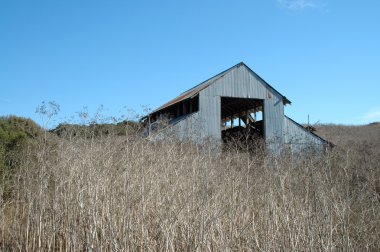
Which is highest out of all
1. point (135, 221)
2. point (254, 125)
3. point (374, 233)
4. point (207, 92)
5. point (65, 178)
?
point (207, 92)

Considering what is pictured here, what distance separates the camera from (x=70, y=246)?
4.89 metres

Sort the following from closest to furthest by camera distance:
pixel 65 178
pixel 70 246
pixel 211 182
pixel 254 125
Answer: pixel 70 246
pixel 65 178
pixel 211 182
pixel 254 125

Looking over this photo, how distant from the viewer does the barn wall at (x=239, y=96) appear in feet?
67.1

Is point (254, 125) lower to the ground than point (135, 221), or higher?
higher

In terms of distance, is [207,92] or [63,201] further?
[207,92]

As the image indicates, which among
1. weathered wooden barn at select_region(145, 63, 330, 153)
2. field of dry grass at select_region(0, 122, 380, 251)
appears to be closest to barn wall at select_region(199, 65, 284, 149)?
weathered wooden barn at select_region(145, 63, 330, 153)

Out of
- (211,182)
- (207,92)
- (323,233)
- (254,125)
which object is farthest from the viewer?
(254,125)

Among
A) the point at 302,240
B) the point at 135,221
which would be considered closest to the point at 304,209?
the point at 302,240

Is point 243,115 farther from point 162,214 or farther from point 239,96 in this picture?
point 162,214

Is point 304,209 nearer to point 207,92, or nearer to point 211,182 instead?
point 211,182

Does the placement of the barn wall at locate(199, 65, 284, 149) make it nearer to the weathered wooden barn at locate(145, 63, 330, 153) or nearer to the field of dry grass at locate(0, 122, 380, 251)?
the weathered wooden barn at locate(145, 63, 330, 153)

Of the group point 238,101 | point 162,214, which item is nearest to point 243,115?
point 238,101

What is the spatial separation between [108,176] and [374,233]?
169 inches

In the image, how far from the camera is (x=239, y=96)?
21266mm
